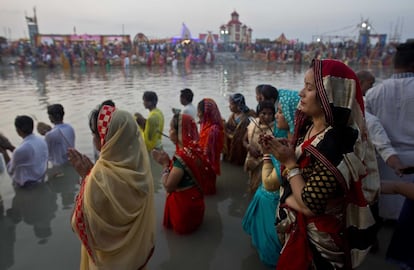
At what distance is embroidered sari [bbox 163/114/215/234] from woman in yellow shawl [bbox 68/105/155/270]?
1.03 metres

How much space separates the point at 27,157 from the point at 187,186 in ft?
8.58

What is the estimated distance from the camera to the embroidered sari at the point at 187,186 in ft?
10.4

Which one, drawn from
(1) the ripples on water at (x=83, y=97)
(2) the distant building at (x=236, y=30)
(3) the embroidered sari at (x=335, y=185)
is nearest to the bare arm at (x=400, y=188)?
(3) the embroidered sari at (x=335, y=185)

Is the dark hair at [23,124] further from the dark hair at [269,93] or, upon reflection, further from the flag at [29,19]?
the flag at [29,19]

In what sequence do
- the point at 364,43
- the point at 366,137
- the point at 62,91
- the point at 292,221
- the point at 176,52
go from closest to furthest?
1. the point at 366,137
2. the point at 292,221
3. the point at 62,91
4. the point at 176,52
5. the point at 364,43

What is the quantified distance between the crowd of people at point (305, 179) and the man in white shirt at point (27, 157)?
7.69 ft

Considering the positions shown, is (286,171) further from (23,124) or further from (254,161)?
(23,124)

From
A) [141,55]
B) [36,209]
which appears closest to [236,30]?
[141,55]

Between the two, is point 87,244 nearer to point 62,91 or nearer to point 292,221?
point 292,221

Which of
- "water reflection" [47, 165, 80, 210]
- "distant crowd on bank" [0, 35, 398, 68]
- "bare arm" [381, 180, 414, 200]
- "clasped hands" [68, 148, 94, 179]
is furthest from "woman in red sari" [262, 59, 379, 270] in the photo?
"distant crowd on bank" [0, 35, 398, 68]

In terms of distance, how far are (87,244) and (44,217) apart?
2.24 m

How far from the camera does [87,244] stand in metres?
1.95

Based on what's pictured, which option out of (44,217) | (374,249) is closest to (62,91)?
(44,217)

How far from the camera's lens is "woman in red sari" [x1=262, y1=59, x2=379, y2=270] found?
1.55m
